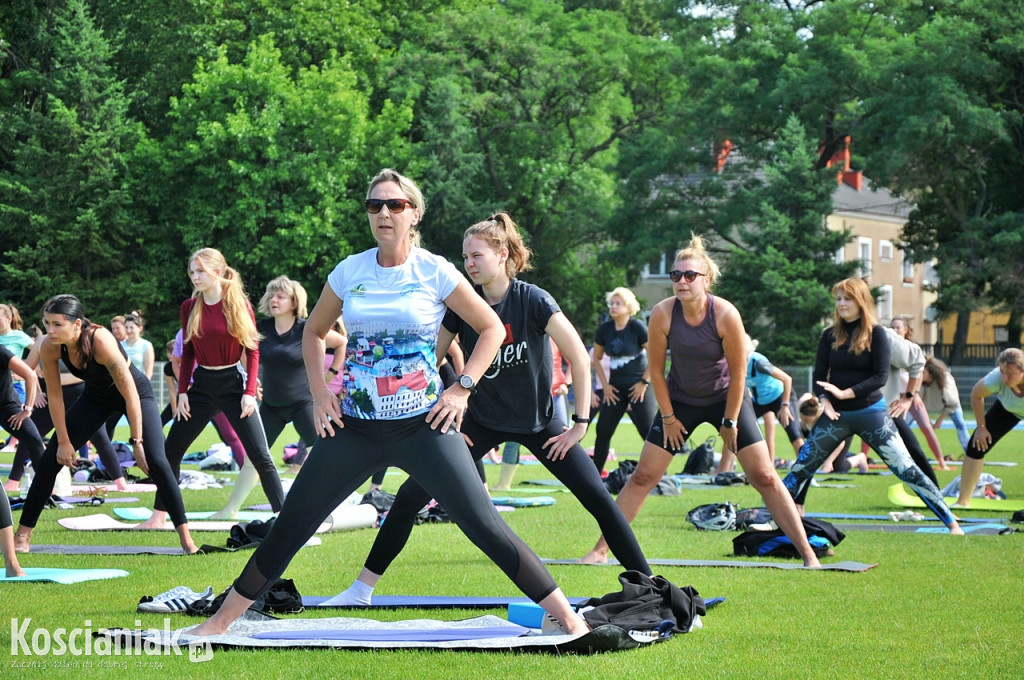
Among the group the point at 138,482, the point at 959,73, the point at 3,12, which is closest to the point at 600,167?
the point at 959,73

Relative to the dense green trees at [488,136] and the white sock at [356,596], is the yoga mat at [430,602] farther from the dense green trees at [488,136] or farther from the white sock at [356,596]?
the dense green trees at [488,136]

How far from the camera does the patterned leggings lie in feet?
33.6

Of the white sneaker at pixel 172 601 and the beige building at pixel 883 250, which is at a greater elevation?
the white sneaker at pixel 172 601

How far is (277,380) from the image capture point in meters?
11.1

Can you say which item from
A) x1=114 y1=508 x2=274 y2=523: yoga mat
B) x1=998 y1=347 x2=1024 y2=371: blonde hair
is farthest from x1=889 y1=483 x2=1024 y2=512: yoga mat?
x1=114 y1=508 x2=274 y2=523: yoga mat

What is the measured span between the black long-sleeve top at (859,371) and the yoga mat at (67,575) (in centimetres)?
528

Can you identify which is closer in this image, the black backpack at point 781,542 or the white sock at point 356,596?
the white sock at point 356,596

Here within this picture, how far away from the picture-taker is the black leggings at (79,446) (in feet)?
30.1

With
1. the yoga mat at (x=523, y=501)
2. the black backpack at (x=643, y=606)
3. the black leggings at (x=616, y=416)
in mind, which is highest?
the black backpack at (x=643, y=606)

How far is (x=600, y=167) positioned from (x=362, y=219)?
36.0 feet

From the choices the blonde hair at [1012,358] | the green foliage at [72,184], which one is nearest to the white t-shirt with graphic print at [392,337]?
the blonde hair at [1012,358]

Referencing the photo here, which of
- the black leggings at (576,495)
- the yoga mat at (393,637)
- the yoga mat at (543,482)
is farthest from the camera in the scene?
the yoga mat at (543,482)

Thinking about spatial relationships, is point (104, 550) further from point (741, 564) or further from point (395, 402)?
point (395, 402)

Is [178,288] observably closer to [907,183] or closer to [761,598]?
[907,183]
